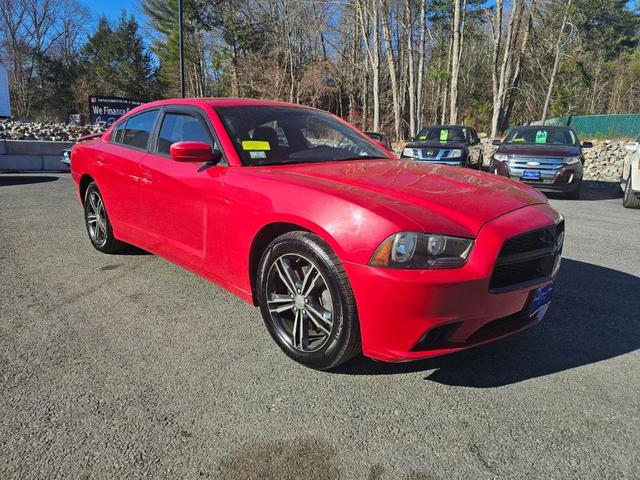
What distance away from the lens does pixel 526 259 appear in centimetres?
239

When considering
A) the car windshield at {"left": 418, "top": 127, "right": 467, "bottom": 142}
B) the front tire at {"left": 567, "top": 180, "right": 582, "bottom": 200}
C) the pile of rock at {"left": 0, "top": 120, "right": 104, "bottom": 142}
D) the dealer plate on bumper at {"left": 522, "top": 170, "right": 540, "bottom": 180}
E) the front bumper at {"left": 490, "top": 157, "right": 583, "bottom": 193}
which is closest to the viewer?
the front bumper at {"left": 490, "top": 157, "right": 583, "bottom": 193}

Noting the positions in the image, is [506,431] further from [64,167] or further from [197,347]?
[64,167]

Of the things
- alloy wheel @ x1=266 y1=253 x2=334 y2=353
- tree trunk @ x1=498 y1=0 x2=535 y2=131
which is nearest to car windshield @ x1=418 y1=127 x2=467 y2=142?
alloy wheel @ x1=266 y1=253 x2=334 y2=353

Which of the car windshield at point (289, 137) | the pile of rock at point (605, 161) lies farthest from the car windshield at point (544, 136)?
the car windshield at point (289, 137)

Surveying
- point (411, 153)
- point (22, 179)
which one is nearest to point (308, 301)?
point (411, 153)

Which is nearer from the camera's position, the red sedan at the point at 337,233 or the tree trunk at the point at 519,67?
the red sedan at the point at 337,233

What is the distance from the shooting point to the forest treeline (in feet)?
85.6

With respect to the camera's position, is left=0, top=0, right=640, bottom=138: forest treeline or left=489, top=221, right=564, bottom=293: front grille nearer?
left=489, top=221, right=564, bottom=293: front grille

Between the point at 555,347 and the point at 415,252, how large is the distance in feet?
4.69

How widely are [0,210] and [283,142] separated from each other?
5.69 metres

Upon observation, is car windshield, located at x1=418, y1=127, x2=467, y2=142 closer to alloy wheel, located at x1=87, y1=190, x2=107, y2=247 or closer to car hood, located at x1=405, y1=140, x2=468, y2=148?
car hood, located at x1=405, y1=140, x2=468, y2=148

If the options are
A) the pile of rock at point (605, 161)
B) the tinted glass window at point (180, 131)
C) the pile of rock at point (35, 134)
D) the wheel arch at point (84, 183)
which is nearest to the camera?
the tinted glass window at point (180, 131)

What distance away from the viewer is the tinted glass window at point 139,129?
3.95 metres

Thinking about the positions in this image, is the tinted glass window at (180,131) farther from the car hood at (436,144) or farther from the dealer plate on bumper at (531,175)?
the car hood at (436,144)
